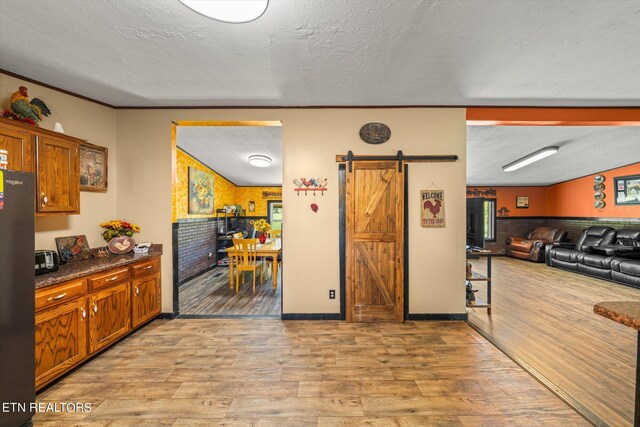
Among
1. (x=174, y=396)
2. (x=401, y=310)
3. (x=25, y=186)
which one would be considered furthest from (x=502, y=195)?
(x=25, y=186)

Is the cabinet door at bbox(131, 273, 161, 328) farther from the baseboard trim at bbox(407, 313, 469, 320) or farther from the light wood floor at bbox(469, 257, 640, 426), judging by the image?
the light wood floor at bbox(469, 257, 640, 426)

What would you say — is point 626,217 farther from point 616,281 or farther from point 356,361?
point 356,361

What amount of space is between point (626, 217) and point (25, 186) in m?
10.0

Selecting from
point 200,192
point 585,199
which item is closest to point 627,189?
point 585,199

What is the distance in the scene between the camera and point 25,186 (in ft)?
5.74

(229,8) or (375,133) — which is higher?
(229,8)

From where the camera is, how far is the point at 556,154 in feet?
18.5

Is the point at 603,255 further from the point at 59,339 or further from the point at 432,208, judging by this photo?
the point at 59,339

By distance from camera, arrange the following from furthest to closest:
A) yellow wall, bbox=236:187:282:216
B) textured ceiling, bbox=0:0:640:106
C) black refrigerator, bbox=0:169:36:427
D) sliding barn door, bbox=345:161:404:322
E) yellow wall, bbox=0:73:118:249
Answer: yellow wall, bbox=236:187:282:216
sliding barn door, bbox=345:161:404:322
yellow wall, bbox=0:73:118:249
textured ceiling, bbox=0:0:640:106
black refrigerator, bbox=0:169:36:427

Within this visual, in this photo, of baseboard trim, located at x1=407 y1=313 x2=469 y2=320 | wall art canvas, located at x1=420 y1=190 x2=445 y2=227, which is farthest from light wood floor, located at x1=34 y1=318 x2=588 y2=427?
wall art canvas, located at x1=420 y1=190 x2=445 y2=227

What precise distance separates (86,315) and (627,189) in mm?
9896

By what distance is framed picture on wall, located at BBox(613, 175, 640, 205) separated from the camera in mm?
5711

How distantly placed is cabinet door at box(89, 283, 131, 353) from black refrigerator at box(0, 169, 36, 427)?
0.68 metres

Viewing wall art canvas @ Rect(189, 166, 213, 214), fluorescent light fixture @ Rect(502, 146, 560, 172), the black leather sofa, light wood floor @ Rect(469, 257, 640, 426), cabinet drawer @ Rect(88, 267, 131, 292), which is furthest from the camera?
wall art canvas @ Rect(189, 166, 213, 214)
